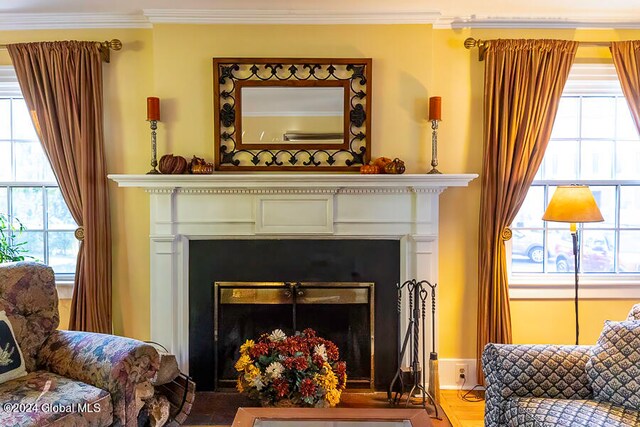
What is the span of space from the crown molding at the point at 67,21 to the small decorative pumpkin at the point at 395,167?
184cm

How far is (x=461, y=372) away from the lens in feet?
10.00

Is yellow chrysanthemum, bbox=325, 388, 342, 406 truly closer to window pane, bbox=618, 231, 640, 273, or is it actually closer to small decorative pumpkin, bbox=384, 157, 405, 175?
small decorative pumpkin, bbox=384, 157, 405, 175

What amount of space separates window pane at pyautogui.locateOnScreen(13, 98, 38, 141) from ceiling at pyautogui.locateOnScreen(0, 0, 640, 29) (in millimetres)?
530

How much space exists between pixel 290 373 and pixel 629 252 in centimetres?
259

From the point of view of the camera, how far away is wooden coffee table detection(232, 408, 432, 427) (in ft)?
5.66

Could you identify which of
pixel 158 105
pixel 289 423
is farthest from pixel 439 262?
pixel 158 105

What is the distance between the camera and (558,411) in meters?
1.77

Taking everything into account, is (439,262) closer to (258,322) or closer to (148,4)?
(258,322)

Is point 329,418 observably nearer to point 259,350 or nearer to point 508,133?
point 259,350

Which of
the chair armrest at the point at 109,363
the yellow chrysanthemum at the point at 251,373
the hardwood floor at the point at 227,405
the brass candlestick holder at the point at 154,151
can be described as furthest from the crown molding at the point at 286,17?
the hardwood floor at the point at 227,405

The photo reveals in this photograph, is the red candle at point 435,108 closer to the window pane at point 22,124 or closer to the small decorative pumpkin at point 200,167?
the small decorative pumpkin at point 200,167

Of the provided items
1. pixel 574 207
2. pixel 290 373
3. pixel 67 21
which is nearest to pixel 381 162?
pixel 574 207

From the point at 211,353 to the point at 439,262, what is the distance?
1.64 metres

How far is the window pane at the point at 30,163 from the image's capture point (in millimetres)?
3160
